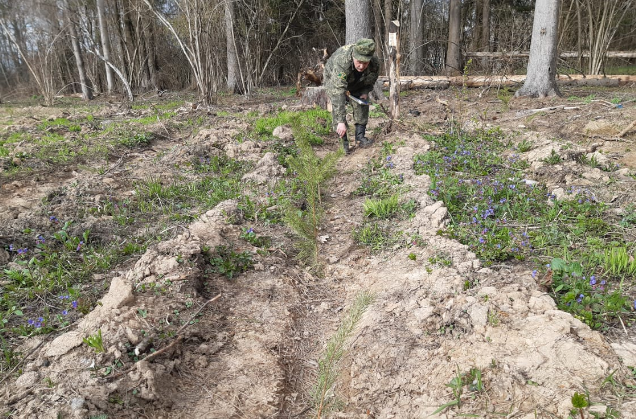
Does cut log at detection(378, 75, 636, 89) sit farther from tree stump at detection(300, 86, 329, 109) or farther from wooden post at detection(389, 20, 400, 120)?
wooden post at detection(389, 20, 400, 120)

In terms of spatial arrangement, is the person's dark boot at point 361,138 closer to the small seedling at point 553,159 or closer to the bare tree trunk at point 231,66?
the small seedling at point 553,159

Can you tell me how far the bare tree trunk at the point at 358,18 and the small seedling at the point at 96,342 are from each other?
7.84 metres

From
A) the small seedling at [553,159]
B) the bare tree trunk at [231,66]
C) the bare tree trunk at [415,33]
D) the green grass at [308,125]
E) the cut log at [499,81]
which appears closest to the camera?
the small seedling at [553,159]

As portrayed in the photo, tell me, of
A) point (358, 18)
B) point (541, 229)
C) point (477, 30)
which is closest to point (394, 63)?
point (358, 18)

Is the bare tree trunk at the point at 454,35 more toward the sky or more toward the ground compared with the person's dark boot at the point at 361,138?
more toward the sky

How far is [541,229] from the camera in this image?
3064 millimetres

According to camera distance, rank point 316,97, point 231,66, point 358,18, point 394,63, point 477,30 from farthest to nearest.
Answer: point 477,30 < point 231,66 < point 316,97 < point 358,18 < point 394,63

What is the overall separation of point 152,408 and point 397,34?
19.0 ft

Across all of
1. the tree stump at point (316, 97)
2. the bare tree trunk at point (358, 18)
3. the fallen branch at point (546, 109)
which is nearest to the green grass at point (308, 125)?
the tree stump at point (316, 97)

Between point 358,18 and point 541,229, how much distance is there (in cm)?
681

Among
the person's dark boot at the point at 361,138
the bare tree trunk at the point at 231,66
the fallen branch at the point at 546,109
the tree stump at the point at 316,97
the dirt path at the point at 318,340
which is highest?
the bare tree trunk at the point at 231,66

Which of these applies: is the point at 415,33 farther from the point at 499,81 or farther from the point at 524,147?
the point at 524,147

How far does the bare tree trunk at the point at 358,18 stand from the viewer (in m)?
8.19

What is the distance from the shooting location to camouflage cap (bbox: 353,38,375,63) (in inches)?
191
